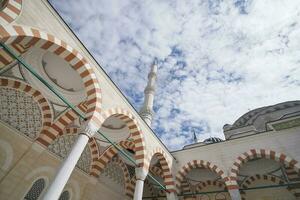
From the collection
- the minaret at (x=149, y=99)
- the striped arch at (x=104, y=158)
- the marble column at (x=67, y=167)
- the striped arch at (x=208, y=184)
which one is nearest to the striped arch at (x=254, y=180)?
the striped arch at (x=208, y=184)

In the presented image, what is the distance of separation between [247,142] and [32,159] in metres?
7.88

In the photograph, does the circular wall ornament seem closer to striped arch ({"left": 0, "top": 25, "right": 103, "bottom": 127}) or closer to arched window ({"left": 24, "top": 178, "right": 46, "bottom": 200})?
striped arch ({"left": 0, "top": 25, "right": 103, "bottom": 127})

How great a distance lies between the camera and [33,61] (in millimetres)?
6094

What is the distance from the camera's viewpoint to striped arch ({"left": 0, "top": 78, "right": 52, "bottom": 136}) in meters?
6.37

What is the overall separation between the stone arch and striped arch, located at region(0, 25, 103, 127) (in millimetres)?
2590

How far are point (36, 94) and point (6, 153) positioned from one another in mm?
2139

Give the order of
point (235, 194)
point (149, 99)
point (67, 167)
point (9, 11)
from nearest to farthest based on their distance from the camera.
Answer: point (9, 11) → point (67, 167) → point (235, 194) → point (149, 99)

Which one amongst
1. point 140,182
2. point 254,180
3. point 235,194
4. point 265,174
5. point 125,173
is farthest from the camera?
point 125,173

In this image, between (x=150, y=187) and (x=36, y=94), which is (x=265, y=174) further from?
(x=36, y=94)

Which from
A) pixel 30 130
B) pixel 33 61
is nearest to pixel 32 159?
pixel 30 130

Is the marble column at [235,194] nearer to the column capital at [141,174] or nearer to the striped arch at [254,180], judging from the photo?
the striped arch at [254,180]

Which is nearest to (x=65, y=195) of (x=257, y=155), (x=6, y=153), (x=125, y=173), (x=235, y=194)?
(x=6, y=153)

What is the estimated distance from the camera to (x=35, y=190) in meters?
6.81

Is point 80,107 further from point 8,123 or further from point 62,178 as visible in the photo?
point 62,178
